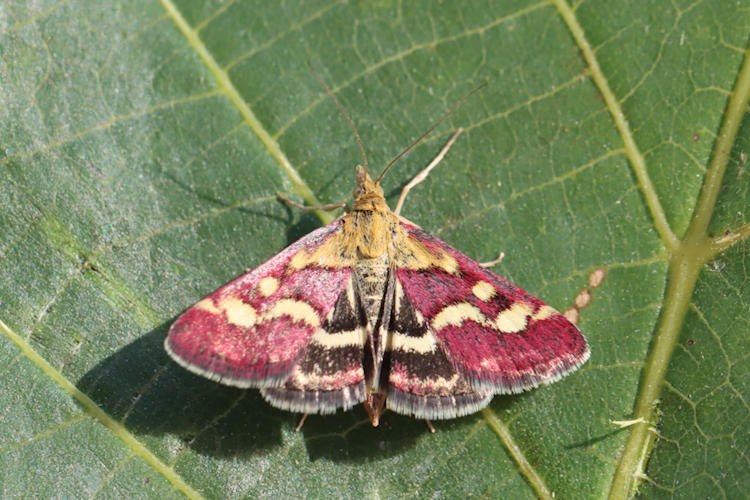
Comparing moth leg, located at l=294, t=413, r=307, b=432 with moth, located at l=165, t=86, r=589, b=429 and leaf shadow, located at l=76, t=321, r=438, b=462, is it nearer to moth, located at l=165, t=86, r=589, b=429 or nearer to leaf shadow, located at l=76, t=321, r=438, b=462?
leaf shadow, located at l=76, t=321, r=438, b=462

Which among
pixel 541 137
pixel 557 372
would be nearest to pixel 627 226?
pixel 541 137

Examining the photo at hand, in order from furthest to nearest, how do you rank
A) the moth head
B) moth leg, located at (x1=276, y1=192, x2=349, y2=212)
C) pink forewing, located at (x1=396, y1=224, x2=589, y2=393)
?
moth leg, located at (x1=276, y1=192, x2=349, y2=212) < the moth head < pink forewing, located at (x1=396, y1=224, x2=589, y2=393)

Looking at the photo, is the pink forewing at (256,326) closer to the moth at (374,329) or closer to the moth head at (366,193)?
the moth at (374,329)

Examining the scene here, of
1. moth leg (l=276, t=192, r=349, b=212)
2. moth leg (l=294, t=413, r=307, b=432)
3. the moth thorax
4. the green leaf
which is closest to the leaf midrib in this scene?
the green leaf

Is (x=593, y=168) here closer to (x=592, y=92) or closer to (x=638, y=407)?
(x=592, y=92)

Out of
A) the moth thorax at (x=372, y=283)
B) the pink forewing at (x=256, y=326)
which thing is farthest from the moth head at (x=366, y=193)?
the pink forewing at (x=256, y=326)

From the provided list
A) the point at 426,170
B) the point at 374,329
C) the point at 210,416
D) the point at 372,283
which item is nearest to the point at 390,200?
the point at 426,170
